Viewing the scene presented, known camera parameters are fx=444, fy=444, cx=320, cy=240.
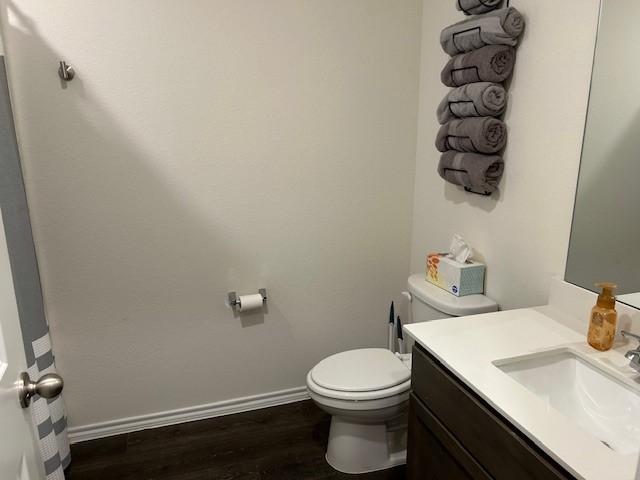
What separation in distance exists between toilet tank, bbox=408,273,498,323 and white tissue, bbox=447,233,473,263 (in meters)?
0.15

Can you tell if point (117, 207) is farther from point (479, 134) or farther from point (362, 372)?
point (479, 134)

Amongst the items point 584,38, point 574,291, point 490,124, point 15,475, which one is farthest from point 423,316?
point 15,475

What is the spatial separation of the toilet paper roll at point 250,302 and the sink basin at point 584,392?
1203mm

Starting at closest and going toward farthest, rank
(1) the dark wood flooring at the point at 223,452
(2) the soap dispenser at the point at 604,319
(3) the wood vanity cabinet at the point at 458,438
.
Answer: (3) the wood vanity cabinet at the point at 458,438 < (2) the soap dispenser at the point at 604,319 < (1) the dark wood flooring at the point at 223,452

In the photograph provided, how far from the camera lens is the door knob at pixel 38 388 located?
809 millimetres

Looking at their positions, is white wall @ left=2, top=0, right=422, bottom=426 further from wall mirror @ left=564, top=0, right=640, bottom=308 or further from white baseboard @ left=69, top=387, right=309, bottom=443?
wall mirror @ left=564, top=0, right=640, bottom=308

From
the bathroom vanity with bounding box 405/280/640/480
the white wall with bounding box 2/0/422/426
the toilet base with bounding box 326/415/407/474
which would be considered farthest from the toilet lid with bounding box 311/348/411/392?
the white wall with bounding box 2/0/422/426

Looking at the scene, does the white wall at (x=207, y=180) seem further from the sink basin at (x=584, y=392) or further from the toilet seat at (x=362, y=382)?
the sink basin at (x=584, y=392)

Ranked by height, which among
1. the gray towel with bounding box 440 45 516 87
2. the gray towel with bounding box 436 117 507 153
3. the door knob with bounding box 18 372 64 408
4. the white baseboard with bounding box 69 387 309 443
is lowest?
the white baseboard with bounding box 69 387 309 443

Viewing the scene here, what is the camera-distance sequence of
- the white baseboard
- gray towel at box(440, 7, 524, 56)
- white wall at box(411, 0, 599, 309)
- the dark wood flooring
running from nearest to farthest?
white wall at box(411, 0, 599, 309)
gray towel at box(440, 7, 524, 56)
the dark wood flooring
the white baseboard

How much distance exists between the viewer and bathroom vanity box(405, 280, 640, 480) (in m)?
0.90

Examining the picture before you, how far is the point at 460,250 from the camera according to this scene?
6.15 feet

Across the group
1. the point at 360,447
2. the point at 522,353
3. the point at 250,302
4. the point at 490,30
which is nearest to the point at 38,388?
the point at 522,353

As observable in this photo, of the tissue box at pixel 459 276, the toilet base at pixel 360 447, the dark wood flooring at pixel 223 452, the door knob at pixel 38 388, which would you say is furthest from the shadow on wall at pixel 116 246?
the door knob at pixel 38 388
